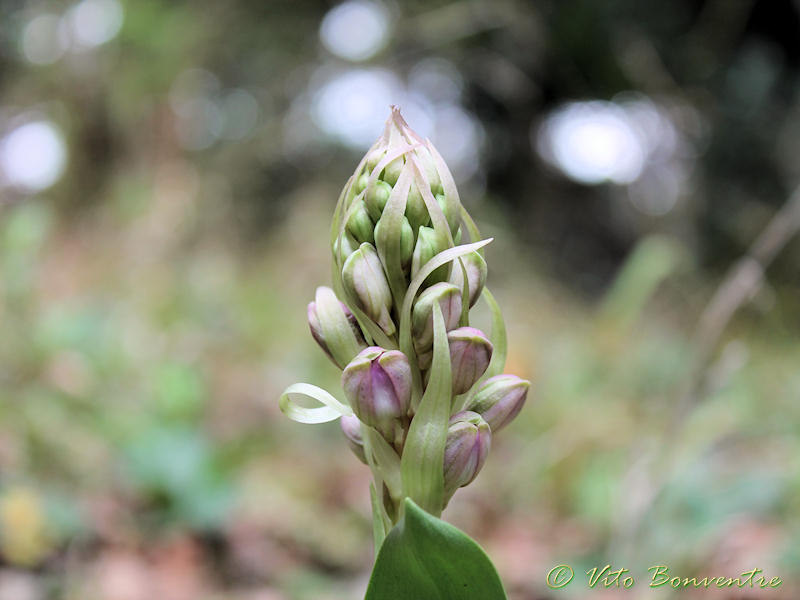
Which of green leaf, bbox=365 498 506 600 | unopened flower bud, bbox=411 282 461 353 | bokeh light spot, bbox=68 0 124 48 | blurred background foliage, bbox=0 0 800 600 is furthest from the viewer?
bokeh light spot, bbox=68 0 124 48

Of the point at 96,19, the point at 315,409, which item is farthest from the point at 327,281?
the point at 315,409

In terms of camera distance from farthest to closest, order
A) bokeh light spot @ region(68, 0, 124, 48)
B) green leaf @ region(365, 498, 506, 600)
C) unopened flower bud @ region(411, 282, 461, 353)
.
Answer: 1. bokeh light spot @ region(68, 0, 124, 48)
2. unopened flower bud @ region(411, 282, 461, 353)
3. green leaf @ region(365, 498, 506, 600)

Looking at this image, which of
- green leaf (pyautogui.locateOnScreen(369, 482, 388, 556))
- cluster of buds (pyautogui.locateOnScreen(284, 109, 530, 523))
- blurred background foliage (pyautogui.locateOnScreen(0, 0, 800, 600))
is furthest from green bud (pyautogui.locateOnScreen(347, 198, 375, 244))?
blurred background foliage (pyautogui.locateOnScreen(0, 0, 800, 600))

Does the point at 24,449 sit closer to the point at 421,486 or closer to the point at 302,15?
the point at 421,486

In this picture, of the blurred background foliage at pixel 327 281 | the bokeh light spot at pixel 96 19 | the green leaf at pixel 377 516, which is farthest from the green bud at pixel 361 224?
the bokeh light spot at pixel 96 19

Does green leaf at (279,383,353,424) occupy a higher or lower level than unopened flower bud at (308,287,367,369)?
lower

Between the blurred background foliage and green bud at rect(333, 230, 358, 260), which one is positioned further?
the blurred background foliage

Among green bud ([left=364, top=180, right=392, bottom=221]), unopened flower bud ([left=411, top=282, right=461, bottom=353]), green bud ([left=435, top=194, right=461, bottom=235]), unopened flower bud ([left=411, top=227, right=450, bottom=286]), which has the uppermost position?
green bud ([left=364, top=180, right=392, bottom=221])

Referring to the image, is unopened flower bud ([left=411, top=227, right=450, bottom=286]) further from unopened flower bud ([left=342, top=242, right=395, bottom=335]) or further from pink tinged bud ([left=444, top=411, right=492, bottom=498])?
pink tinged bud ([left=444, top=411, right=492, bottom=498])
